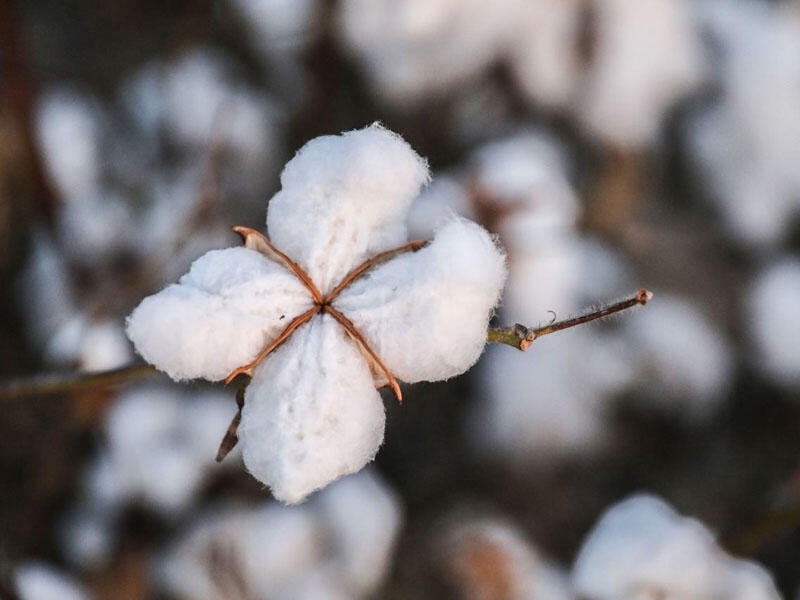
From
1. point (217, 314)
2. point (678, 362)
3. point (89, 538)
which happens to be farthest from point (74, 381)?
point (678, 362)

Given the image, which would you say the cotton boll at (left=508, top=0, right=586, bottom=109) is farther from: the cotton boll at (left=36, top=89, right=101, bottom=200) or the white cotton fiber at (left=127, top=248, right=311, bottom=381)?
the white cotton fiber at (left=127, top=248, right=311, bottom=381)

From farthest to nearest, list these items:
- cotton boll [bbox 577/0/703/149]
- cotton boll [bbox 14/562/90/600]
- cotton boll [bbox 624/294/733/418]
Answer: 1. cotton boll [bbox 624/294/733/418]
2. cotton boll [bbox 577/0/703/149]
3. cotton boll [bbox 14/562/90/600]

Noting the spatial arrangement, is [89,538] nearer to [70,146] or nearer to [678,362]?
[70,146]

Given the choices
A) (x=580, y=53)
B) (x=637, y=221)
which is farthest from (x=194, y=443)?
(x=637, y=221)

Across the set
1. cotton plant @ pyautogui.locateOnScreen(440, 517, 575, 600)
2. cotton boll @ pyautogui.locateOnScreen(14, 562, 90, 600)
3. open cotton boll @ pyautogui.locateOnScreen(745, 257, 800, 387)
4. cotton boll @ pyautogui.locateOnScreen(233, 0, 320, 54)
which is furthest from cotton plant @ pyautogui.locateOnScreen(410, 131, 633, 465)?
cotton boll @ pyautogui.locateOnScreen(14, 562, 90, 600)

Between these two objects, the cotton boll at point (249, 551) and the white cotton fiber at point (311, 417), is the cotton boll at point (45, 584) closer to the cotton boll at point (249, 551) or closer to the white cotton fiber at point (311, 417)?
the cotton boll at point (249, 551)

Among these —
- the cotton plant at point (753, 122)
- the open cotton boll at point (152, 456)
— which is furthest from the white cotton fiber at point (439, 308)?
the cotton plant at point (753, 122)
